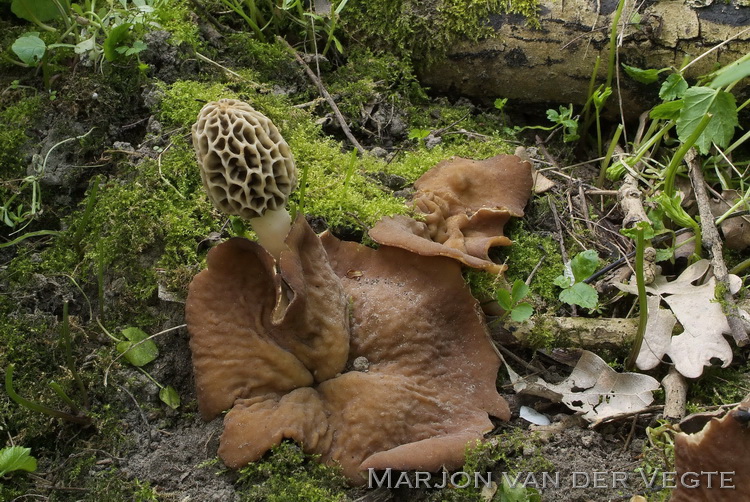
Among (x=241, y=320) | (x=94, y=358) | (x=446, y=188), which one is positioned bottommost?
(x=94, y=358)

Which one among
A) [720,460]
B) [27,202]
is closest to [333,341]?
[720,460]

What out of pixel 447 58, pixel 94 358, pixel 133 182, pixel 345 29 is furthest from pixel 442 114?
pixel 94 358

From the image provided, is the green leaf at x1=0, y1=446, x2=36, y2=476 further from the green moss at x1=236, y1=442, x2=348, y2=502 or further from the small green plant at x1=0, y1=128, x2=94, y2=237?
the small green plant at x1=0, y1=128, x2=94, y2=237

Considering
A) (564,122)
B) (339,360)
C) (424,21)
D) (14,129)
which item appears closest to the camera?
(339,360)

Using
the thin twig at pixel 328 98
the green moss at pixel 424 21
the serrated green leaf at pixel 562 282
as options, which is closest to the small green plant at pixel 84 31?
the thin twig at pixel 328 98

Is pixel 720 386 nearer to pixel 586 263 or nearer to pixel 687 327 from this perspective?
pixel 687 327

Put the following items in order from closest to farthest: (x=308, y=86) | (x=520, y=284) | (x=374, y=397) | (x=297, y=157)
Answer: (x=374, y=397)
(x=520, y=284)
(x=297, y=157)
(x=308, y=86)

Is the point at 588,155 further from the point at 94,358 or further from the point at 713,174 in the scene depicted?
the point at 94,358
